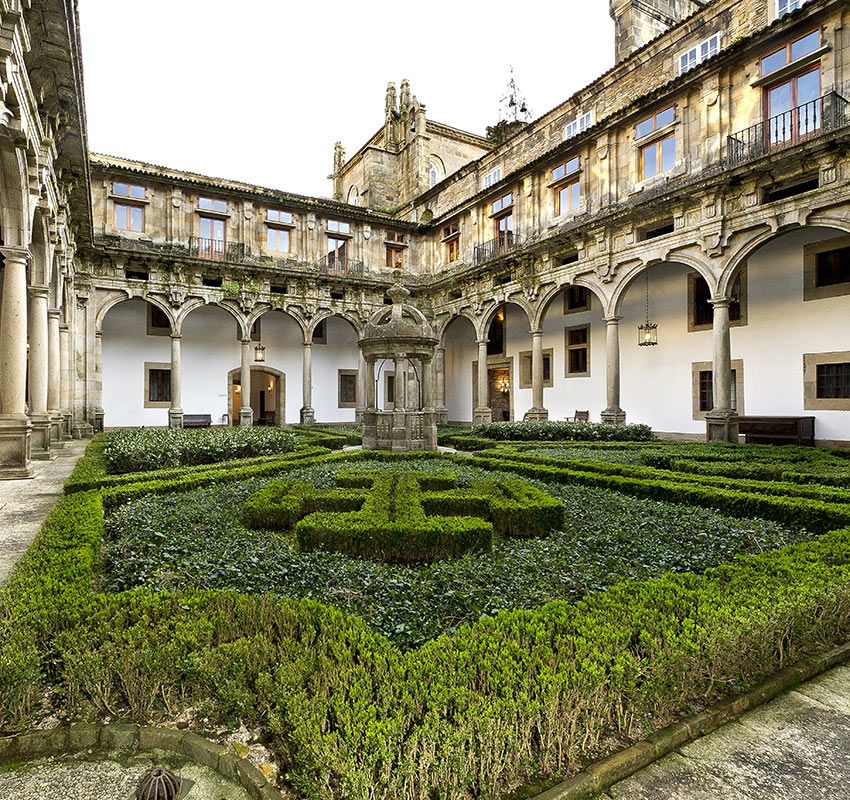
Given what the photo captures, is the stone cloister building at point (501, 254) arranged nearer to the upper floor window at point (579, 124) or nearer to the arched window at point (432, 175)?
the upper floor window at point (579, 124)

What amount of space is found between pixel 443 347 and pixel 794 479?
61.2 feet

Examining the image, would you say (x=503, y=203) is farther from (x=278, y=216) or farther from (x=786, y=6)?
(x=786, y=6)

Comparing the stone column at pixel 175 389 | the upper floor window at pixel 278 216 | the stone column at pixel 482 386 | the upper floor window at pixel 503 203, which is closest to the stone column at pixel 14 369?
Answer: the stone column at pixel 175 389

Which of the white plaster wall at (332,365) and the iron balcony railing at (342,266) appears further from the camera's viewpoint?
the white plaster wall at (332,365)

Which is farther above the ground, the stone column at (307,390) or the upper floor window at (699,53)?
the upper floor window at (699,53)

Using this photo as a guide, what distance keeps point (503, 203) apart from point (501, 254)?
7.43 ft

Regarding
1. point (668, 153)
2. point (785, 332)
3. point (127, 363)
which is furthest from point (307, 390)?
point (785, 332)

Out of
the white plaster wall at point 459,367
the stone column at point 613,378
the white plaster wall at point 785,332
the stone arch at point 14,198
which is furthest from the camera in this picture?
the white plaster wall at point 459,367

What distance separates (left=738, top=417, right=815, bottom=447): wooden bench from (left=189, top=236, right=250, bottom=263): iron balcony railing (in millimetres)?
18555

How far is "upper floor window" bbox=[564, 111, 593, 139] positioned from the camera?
19125 mm

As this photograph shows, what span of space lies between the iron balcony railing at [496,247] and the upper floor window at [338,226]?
19.6ft

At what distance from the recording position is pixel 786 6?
45.9ft

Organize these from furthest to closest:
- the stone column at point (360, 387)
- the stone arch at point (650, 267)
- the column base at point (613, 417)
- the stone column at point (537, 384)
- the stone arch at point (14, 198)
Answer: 1. the stone column at point (360, 387)
2. the stone column at point (537, 384)
3. the column base at point (613, 417)
4. the stone arch at point (650, 267)
5. the stone arch at point (14, 198)

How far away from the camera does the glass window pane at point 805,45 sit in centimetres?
1243
